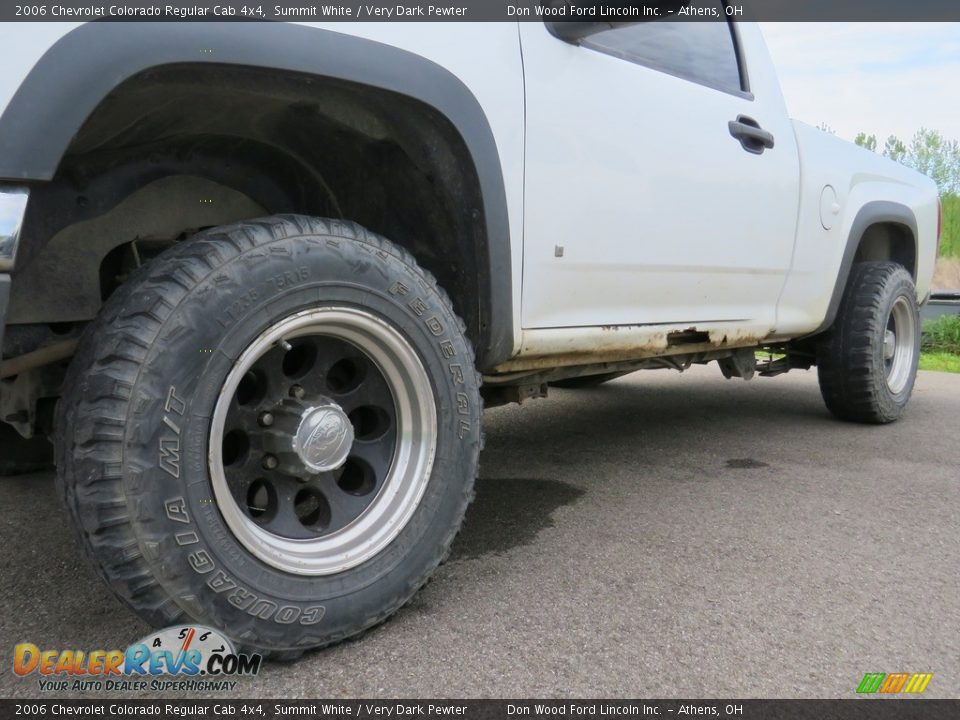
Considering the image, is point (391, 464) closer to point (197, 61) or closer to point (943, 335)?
Answer: point (197, 61)

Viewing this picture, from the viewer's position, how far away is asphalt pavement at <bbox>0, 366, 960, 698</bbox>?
5.42 feet

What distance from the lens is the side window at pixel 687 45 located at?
8.45ft

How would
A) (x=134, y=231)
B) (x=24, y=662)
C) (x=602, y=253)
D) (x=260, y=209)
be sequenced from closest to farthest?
1. (x=24, y=662)
2. (x=134, y=231)
3. (x=260, y=209)
4. (x=602, y=253)

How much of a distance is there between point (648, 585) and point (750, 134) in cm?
181

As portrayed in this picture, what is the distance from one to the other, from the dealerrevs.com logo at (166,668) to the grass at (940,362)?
8043 millimetres

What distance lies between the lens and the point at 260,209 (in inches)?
85.7

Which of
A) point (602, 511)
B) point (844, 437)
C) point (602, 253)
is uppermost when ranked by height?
point (602, 253)

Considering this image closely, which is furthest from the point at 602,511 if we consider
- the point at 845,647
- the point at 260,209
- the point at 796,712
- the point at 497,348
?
the point at 260,209

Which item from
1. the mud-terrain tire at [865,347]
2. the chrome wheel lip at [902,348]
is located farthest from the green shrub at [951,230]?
the mud-terrain tire at [865,347]

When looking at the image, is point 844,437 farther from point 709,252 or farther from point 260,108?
point 260,108

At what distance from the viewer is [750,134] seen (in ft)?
9.91

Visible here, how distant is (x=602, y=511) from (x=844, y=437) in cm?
194

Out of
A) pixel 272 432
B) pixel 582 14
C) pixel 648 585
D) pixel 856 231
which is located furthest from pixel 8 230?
pixel 856 231

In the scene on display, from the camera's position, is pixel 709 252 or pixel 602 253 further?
pixel 709 252
